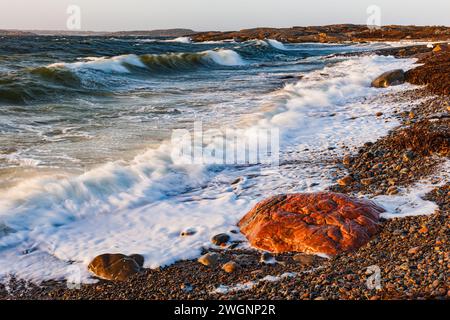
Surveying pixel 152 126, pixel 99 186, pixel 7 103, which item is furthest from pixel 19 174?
pixel 7 103

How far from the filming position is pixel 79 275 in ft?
12.4

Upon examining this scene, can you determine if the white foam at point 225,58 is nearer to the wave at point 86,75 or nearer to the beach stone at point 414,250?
the wave at point 86,75

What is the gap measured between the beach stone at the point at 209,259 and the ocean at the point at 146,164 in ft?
0.49

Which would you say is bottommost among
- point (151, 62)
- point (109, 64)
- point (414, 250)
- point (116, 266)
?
point (116, 266)

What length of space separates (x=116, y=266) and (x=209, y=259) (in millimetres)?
770

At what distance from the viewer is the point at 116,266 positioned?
3.81 metres

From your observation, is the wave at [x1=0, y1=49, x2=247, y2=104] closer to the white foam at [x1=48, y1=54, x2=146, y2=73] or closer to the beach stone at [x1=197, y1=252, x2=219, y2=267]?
the white foam at [x1=48, y1=54, x2=146, y2=73]

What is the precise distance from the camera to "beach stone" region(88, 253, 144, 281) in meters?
3.72

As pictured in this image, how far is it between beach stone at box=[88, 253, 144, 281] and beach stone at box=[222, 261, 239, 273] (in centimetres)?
72

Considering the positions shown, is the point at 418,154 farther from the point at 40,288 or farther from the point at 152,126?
the point at 152,126

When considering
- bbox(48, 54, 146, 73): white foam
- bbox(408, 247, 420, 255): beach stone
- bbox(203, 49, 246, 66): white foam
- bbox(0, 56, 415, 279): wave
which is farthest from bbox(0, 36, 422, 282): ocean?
bbox(203, 49, 246, 66): white foam

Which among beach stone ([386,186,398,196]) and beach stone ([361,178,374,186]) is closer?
beach stone ([386,186,398,196])

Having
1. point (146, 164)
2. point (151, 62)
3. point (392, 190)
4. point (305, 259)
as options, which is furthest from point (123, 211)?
point (151, 62)

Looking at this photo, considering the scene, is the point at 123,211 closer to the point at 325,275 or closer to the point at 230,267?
the point at 230,267
